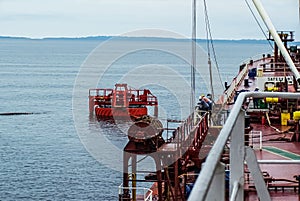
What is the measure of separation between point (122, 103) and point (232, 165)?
6896 cm

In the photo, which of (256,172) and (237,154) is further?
(256,172)

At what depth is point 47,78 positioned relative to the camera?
448 ft

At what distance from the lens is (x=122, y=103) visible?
236 ft

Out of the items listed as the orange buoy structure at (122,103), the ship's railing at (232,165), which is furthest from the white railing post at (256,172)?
the orange buoy structure at (122,103)

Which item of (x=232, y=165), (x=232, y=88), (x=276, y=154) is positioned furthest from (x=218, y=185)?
(x=232, y=88)

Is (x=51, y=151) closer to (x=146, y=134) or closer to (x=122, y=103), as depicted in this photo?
(x=122, y=103)

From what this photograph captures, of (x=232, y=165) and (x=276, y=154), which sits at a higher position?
(x=232, y=165)

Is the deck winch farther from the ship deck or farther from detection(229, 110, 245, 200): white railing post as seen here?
detection(229, 110, 245, 200): white railing post

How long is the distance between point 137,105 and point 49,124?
9472 mm

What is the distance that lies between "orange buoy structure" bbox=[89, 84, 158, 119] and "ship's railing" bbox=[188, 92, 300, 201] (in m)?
62.8

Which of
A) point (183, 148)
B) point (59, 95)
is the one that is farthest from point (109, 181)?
point (59, 95)

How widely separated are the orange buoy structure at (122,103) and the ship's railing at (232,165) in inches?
2473

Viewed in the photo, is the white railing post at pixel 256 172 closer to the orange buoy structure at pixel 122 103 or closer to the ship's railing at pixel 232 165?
the ship's railing at pixel 232 165

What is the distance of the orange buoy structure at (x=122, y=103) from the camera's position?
224 ft
